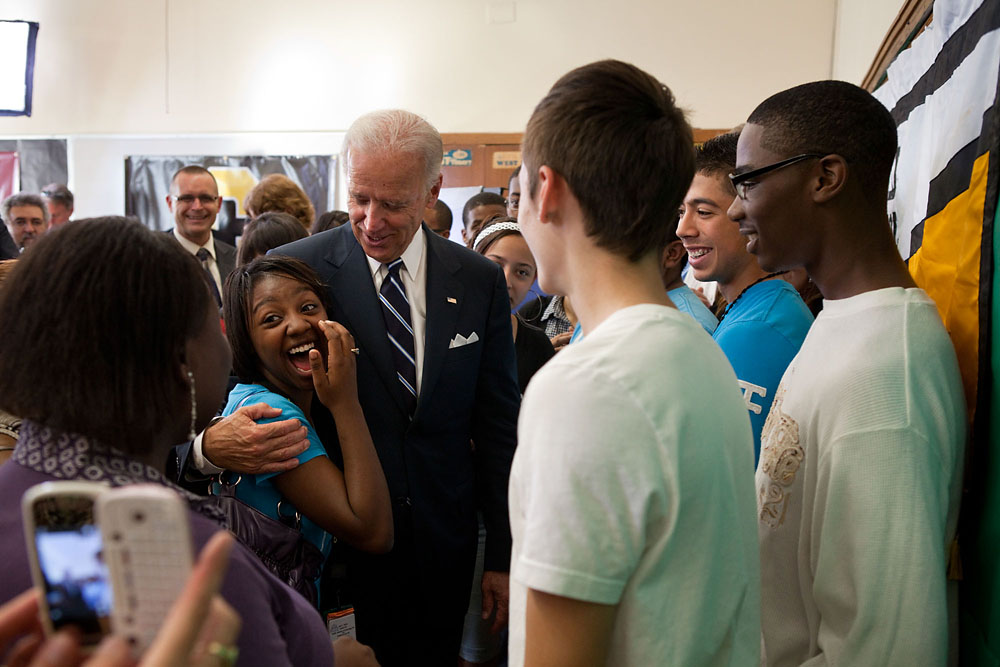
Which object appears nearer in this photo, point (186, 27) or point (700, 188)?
point (700, 188)

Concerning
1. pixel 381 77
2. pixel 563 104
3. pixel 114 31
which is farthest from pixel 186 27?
pixel 563 104

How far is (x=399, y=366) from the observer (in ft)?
5.97

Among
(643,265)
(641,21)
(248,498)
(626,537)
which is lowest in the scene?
(248,498)

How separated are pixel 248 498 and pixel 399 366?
0.47 meters

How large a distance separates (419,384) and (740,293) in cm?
79

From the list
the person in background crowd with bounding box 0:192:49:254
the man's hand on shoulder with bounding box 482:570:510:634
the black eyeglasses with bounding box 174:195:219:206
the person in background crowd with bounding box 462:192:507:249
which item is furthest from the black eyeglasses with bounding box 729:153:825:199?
the person in background crowd with bounding box 0:192:49:254

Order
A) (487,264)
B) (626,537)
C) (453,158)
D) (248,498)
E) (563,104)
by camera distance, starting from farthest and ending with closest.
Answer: (453,158) < (487,264) < (248,498) < (563,104) < (626,537)

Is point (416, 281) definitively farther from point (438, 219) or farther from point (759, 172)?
point (438, 219)

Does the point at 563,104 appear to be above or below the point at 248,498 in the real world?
above

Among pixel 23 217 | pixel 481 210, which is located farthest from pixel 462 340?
pixel 23 217

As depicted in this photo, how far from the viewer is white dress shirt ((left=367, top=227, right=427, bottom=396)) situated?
1.86 meters

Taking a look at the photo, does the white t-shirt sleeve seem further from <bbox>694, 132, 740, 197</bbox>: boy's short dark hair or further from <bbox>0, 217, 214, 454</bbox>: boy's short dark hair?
<bbox>694, 132, 740, 197</bbox>: boy's short dark hair

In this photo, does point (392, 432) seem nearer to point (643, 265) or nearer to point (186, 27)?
point (643, 265)

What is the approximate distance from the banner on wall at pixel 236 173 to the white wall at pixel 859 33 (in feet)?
13.4
